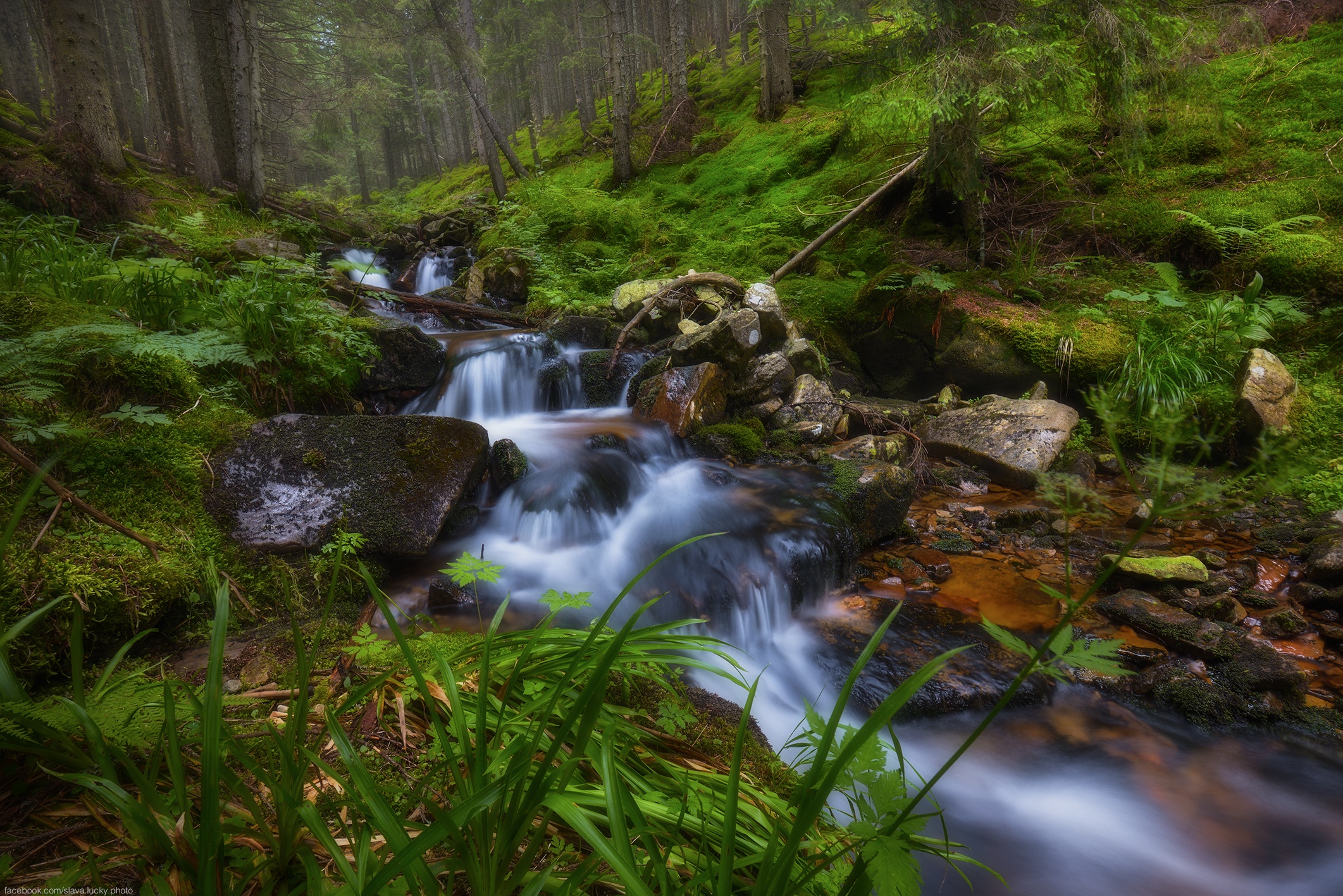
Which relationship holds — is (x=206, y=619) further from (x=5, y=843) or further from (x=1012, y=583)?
(x=1012, y=583)

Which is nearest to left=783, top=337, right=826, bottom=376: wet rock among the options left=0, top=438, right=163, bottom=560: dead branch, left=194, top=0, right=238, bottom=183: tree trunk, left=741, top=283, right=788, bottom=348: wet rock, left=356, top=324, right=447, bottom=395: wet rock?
left=741, top=283, right=788, bottom=348: wet rock

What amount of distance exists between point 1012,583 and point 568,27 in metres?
33.9

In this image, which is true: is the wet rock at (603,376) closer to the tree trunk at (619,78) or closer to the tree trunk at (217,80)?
the tree trunk at (619,78)

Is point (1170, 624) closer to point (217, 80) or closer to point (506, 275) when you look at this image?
point (506, 275)

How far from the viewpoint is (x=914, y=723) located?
3.21 metres

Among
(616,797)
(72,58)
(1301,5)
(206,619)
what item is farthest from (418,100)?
(616,797)

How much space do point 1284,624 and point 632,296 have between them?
23.1ft

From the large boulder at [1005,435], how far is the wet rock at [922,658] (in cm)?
230

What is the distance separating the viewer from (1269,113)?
7.29 m

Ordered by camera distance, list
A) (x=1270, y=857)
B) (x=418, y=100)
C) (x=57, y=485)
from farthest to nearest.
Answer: (x=418, y=100), (x=1270, y=857), (x=57, y=485)

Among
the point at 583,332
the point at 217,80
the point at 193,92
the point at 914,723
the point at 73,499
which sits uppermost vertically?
the point at 193,92

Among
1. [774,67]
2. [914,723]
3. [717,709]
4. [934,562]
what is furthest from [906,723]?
[774,67]

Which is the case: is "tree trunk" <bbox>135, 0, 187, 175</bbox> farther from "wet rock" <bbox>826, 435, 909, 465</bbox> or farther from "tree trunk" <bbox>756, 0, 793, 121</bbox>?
"wet rock" <bbox>826, 435, 909, 465</bbox>

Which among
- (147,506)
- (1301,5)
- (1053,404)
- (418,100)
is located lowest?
(1053,404)
